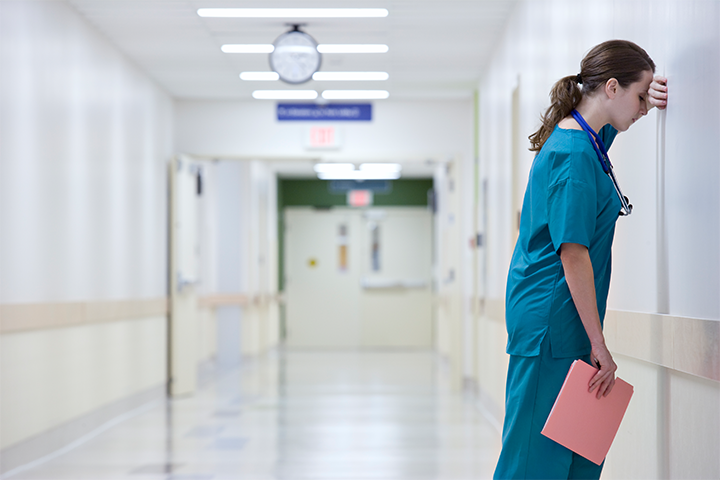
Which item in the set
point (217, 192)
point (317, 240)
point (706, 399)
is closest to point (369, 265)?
point (317, 240)

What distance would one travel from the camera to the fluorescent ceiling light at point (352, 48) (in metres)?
5.49

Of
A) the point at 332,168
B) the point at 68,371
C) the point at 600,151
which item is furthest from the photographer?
the point at 332,168

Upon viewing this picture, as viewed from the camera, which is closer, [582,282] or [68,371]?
[582,282]

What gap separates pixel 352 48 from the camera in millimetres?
5559

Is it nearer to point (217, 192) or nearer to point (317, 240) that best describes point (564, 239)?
point (217, 192)

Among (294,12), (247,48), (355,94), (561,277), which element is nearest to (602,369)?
(561,277)

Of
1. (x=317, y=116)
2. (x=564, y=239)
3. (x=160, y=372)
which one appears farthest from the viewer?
(x=317, y=116)

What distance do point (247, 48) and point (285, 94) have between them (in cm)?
131

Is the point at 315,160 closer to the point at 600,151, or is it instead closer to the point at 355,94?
the point at 355,94

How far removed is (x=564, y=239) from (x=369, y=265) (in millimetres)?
10799

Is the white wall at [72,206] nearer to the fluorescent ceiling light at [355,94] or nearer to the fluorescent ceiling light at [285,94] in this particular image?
the fluorescent ceiling light at [285,94]

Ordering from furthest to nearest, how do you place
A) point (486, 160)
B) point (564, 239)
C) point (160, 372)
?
point (160, 372) < point (486, 160) < point (564, 239)

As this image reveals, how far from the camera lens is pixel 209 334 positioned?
8.88 meters

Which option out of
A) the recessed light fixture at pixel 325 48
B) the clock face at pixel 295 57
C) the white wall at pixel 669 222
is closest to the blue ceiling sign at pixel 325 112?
the recessed light fixture at pixel 325 48
